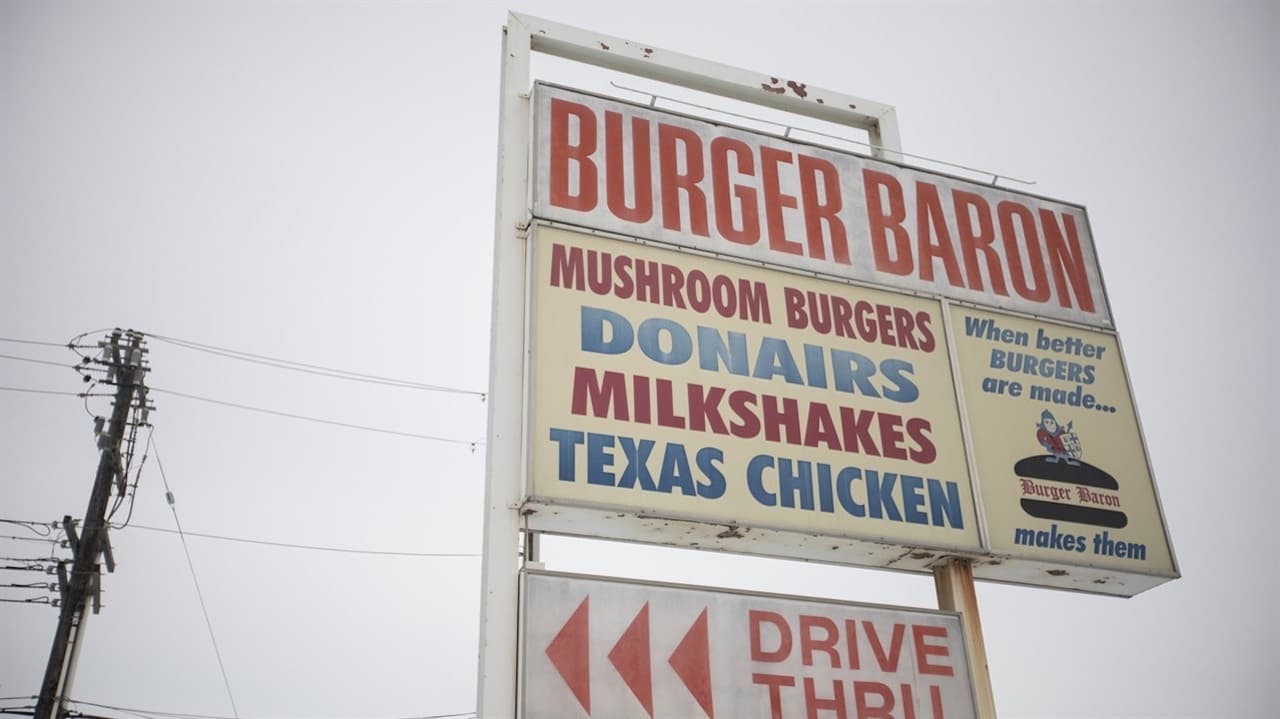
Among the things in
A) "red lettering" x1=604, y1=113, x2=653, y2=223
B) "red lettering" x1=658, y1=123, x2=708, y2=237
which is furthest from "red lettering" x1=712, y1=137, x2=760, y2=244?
"red lettering" x1=604, y1=113, x2=653, y2=223

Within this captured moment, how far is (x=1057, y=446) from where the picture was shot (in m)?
6.80

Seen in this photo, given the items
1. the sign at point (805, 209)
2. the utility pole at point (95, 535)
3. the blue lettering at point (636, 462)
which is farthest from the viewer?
the utility pole at point (95, 535)

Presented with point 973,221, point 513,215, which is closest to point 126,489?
point 513,215

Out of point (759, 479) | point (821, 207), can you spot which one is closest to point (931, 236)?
point (821, 207)

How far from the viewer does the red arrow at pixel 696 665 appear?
5090 millimetres

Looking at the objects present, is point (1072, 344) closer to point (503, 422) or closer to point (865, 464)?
point (865, 464)

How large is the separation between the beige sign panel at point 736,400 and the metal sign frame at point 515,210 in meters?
0.15

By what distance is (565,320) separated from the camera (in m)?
5.90

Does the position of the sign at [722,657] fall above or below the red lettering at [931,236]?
below

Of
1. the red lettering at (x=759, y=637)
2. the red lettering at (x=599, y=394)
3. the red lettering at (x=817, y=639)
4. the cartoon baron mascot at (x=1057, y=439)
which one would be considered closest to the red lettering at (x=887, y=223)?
the cartoon baron mascot at (x=1057, y=439)

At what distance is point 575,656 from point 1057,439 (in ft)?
12.0

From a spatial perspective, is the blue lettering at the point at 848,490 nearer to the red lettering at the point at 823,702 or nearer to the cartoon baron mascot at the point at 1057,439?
the red lettering at the point at 823,702

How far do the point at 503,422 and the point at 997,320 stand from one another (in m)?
3.63

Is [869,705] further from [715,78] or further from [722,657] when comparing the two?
[715,78]
